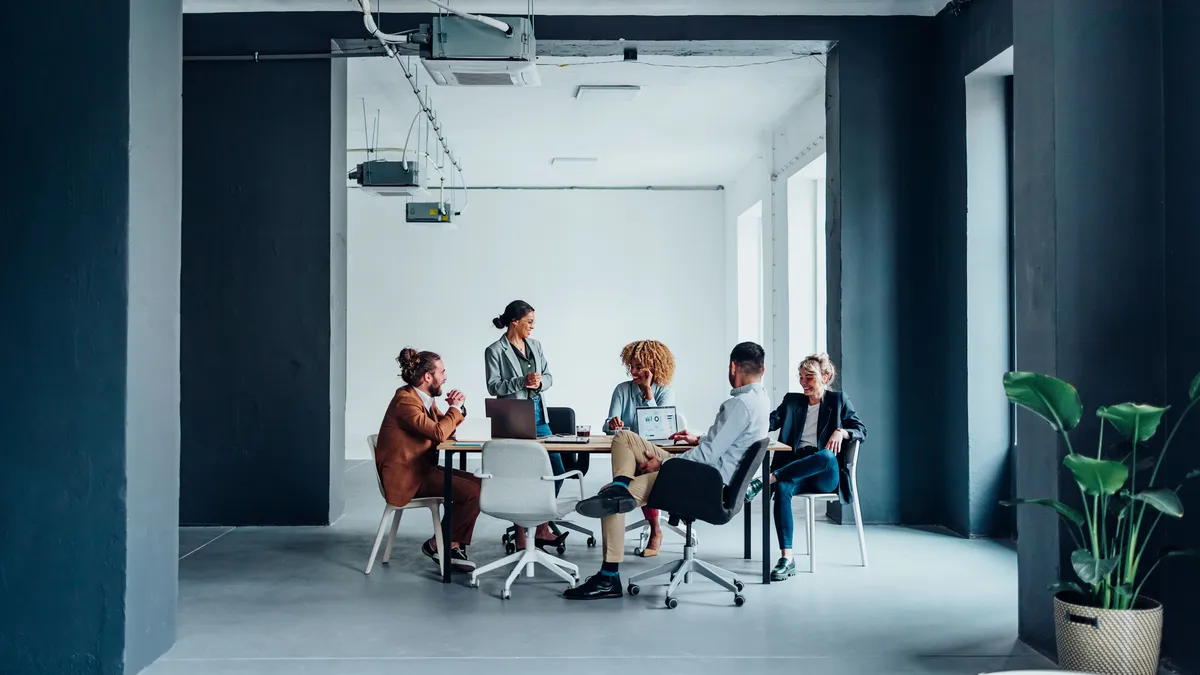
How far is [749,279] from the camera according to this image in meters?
12.7

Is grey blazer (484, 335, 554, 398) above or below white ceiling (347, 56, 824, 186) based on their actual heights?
below

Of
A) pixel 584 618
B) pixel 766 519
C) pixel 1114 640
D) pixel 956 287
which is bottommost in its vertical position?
pixel 584 618

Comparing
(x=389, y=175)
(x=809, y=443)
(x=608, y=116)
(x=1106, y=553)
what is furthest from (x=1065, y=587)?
(x=608, y=116)

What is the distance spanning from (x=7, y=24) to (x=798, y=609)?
4.09 m

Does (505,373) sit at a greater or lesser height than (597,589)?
greater

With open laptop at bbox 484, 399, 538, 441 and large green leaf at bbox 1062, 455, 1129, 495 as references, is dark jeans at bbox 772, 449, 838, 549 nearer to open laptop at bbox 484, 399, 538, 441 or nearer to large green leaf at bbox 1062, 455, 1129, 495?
open laptop at bbox 484, 399, 538, 441

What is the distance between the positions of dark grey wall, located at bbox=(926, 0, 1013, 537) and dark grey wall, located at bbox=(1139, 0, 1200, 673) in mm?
2476

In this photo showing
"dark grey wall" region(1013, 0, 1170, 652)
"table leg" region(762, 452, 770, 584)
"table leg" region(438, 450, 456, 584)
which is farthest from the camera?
"table leg" region(438, 450, 456, 584)

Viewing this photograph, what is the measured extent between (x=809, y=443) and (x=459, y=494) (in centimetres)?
203

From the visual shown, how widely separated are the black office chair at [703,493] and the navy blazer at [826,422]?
0.99 meters

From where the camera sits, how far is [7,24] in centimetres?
360

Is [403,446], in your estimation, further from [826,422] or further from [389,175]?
[389,175]

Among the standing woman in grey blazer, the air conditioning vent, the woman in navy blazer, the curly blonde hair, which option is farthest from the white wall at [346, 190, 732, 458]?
the air conditioning vent

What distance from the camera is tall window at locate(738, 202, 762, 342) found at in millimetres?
12602
